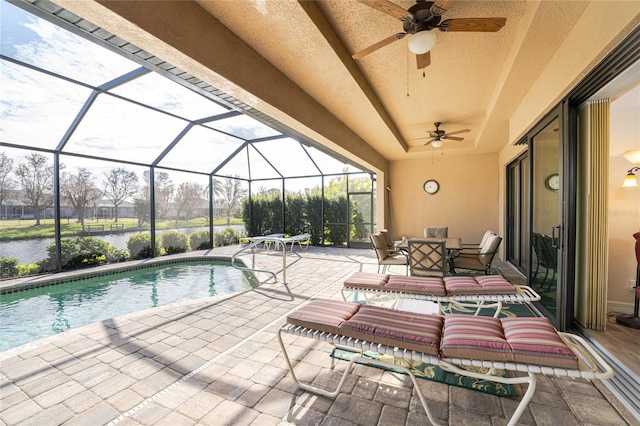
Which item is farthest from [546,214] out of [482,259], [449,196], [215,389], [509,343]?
[449,196]

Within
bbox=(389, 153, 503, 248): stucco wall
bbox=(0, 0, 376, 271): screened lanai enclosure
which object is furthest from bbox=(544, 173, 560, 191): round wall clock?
bbox=(389, 153, 503, 248): stucco wall

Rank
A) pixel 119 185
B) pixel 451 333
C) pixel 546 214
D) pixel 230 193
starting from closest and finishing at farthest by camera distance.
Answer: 1. pixel 451 333
2. pixel 546 214
3. pixel 119 185
4. pixel 230 193

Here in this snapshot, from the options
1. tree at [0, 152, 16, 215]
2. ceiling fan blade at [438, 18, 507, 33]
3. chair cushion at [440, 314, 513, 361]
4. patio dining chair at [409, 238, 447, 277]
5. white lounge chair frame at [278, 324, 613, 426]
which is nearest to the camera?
white lounge chair frame at [278, 324, 613, 426]

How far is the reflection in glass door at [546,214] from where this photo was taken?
2838 mm

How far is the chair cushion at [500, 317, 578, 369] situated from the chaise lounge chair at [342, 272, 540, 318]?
2.95ft

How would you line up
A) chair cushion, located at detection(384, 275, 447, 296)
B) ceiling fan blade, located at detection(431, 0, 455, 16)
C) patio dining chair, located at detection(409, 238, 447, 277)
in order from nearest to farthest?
ceiling fan blade, located at detection(431, 0, 455, 16), chair cushion, located at detection(384, 275, 447, 296), patio dining chair, located at detection(409, 238, 447, 277)

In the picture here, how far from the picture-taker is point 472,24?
6.70 feet

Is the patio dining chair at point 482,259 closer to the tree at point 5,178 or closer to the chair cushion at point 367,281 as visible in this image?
the chair cushion at point 367,281

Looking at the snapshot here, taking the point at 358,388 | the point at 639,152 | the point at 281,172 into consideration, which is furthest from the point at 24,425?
the point at 281,172

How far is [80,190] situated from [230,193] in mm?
4515

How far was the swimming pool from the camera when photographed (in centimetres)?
375

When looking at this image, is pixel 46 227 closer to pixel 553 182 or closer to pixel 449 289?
pixel 449 289

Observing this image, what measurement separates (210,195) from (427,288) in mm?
8500

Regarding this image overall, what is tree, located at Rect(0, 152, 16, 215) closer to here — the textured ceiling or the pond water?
the pond water
